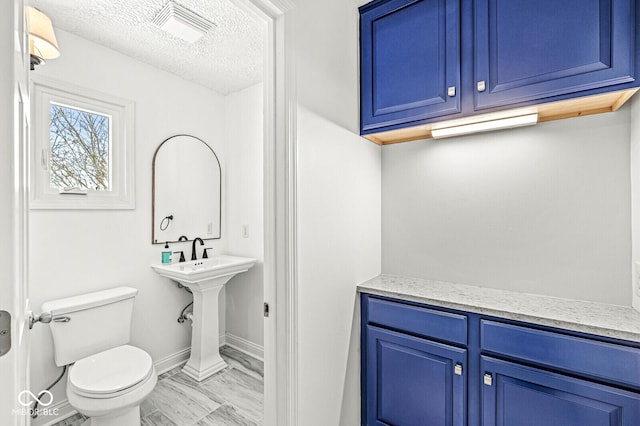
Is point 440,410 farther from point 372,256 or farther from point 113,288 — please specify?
point 113,288

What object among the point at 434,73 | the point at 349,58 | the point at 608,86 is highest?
the point at 349,58

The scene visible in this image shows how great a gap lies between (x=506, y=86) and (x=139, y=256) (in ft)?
8.62

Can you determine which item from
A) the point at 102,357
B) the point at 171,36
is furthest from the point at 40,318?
the point at 171,36

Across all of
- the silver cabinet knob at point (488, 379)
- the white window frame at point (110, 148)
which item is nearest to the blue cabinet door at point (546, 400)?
the silver cabinet knob at point (488, 379)

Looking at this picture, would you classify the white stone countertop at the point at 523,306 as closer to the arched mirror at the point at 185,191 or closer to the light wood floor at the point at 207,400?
the light wood floor at the point at 207,400

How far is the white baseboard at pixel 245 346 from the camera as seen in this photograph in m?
2.76

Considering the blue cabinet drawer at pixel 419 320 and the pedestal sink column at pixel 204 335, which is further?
the pedestal sink column at pixel 204 335

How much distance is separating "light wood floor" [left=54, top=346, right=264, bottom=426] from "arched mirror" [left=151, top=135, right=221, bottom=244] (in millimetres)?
1121

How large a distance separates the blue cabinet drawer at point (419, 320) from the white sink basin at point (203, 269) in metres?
1.30

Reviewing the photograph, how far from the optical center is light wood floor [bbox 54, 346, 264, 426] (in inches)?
76.7

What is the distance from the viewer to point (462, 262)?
1.80 m

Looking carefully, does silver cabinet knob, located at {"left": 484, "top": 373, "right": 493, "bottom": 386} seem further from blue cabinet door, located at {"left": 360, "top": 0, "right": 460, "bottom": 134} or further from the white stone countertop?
blue cabinet door, located at {"left": 360, "top": 0, "right": 460, "bottom": 134}

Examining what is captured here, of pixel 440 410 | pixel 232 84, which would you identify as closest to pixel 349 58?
pixel 232 84

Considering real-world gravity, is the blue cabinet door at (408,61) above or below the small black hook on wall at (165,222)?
above
